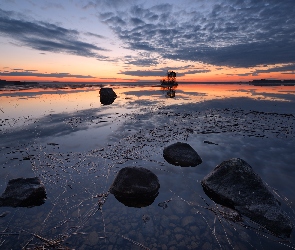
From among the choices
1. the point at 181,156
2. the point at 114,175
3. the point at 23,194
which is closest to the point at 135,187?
the point at 114,175

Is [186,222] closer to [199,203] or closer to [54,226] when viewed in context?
[199,203]

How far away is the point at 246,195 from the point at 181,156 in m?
3.34

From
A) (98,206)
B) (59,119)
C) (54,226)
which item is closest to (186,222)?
(98,206)

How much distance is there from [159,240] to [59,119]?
14.6 meters

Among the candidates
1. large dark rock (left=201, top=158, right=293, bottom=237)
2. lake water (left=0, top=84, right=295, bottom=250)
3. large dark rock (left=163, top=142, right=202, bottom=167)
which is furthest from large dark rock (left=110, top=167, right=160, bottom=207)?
large dark rock (left=163, top=142, right=202, bottom=167)

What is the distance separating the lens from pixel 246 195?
564 cm

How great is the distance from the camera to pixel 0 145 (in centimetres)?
1008

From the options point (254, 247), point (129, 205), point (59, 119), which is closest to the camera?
point (254, 247)

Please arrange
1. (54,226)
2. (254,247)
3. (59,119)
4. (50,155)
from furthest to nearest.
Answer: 1. (59,119)
2. (50,155)
3. (54,226)
4. (254,247)

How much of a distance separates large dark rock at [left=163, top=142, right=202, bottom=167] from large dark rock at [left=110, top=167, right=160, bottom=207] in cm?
208

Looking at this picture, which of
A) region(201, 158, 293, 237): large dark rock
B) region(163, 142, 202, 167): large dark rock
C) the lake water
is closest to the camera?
the lake water

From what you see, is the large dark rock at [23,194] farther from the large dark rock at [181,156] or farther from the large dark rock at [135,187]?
the large dark rock at [181,156]

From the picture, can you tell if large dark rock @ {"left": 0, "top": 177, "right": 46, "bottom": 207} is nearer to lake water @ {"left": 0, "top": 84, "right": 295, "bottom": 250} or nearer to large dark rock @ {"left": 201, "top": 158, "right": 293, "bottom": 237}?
lake water @ {"left": 0, "top": 84, "right": 295, "bottom": 250}

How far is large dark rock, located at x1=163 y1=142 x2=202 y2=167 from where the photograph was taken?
8375mm
